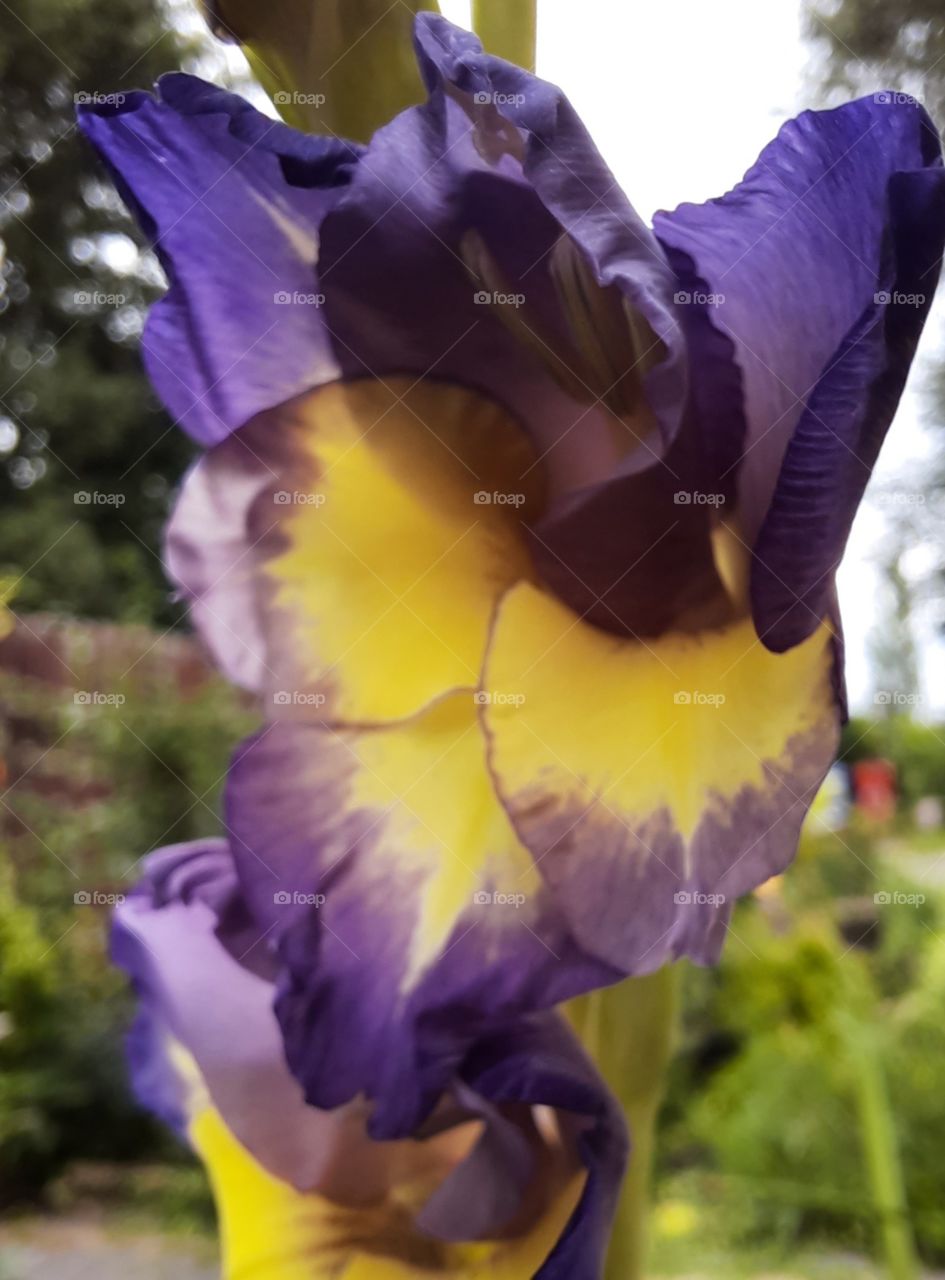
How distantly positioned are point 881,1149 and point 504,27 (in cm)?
69

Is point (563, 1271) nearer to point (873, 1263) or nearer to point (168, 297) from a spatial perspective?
point (168, 297)

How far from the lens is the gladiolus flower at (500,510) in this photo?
17 centimetres

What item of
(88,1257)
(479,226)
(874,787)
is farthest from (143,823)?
(479,226)

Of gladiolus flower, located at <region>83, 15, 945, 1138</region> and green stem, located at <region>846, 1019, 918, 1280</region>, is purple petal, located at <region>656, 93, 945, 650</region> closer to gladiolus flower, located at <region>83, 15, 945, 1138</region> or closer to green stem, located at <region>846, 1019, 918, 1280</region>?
gladiolus flower, located at <region>83, 15, 945, 1138</region>

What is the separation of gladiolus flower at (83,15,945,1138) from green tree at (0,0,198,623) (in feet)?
0.79

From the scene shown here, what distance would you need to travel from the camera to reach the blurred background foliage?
0.50 meters

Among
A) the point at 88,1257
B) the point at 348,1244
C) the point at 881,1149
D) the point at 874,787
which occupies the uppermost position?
the point at 348,1244

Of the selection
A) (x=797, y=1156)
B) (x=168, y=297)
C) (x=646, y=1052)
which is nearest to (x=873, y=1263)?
(x=797, y=1156)

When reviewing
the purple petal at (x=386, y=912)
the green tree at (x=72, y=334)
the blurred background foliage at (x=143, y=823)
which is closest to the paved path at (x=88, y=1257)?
the blurred background foliage at (x=143, y=823)

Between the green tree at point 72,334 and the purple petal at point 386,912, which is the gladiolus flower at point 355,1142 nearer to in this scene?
the purple petal at point 386,912

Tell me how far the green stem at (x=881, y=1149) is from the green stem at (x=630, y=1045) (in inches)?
18.5

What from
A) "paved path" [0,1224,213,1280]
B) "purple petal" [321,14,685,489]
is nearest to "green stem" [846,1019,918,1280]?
"paved path" [0,1224,213,1280]

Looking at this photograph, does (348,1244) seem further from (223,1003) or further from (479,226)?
(479,226)

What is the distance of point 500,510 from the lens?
192 mm
